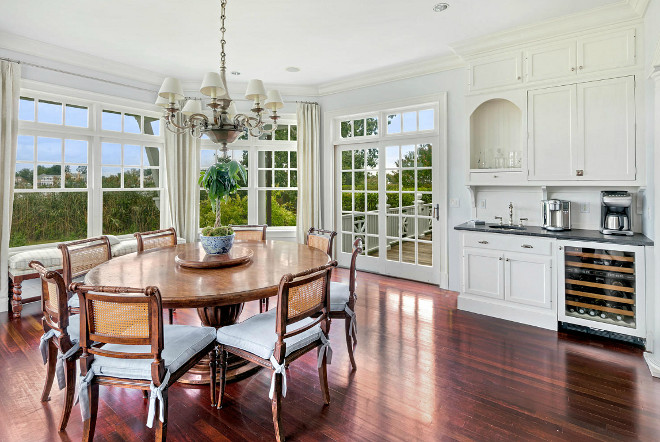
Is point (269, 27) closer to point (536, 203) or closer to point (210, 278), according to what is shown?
point (210, 278)

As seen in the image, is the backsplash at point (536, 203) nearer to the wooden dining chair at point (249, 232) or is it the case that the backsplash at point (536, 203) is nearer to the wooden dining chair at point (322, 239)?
the wooden dining chair at point (322, 239)

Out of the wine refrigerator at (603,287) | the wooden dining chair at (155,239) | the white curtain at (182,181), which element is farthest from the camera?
Result: the white curtain at (182,181)

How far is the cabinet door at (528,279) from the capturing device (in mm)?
3389

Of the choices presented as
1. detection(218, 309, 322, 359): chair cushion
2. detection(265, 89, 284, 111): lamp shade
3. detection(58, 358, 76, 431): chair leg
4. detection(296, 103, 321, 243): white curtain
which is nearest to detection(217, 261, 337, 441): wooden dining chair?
detection(218, 309, 322, 359): chair cushion

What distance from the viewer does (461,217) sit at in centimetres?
456

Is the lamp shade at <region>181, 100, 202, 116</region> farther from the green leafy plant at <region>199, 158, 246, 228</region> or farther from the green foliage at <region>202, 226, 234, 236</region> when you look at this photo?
the green foliage at <region>202, 226, 234, 236</region>

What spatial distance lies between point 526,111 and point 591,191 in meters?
1.03

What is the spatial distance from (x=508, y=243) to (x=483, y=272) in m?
0.40

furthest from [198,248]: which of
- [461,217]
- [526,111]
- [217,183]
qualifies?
[526,111]

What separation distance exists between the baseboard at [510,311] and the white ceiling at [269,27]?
276 centimetres

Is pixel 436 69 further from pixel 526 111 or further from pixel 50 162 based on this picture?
pixel 50 162

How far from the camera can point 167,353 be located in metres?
1.84

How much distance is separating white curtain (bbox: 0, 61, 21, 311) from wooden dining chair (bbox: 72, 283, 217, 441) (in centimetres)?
309

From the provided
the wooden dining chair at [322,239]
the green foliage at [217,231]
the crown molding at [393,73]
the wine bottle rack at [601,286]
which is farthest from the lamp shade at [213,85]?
the wine bottle rack at [601,286]
